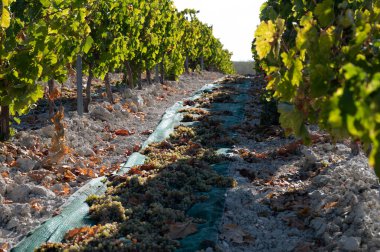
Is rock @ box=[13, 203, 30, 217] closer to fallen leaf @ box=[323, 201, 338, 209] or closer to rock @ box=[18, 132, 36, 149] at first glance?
rock @ box=[18, 132, 36, 149]

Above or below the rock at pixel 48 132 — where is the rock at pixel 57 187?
below

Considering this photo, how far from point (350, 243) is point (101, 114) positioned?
8.57 m

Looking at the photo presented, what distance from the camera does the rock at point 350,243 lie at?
4465mm

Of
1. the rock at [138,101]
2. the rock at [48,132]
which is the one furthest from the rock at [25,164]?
the rock at [138,101]

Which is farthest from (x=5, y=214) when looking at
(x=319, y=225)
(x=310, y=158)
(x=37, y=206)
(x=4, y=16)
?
(x=310, y=158)

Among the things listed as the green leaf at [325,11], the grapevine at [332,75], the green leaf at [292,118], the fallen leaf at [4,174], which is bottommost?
the fallen leaf at [4,174]

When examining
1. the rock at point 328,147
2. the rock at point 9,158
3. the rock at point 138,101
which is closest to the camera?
the rock at point 9,158

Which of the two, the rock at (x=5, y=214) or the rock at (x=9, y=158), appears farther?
the rock at (x=9, y=158)

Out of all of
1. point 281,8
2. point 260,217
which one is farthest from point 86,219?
point 281,8

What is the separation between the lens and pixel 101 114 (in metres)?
12.1

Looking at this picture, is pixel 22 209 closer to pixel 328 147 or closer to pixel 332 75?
pixel 332 75

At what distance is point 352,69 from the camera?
2156 mm

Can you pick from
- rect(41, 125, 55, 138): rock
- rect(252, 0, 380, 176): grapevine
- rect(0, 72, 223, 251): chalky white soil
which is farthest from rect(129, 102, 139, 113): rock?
rect(252, 0, 380, 176): grapevine

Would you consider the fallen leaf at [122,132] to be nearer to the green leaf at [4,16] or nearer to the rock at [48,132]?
the rock at [48,132]
